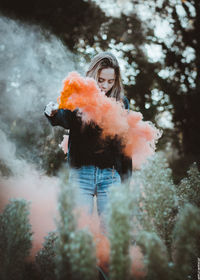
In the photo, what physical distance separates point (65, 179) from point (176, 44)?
331 inches

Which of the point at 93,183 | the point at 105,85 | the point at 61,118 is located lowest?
the point at 93,183

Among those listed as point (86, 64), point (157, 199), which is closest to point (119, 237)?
point (157, 199)

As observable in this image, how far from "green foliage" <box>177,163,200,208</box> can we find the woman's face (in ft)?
4.43

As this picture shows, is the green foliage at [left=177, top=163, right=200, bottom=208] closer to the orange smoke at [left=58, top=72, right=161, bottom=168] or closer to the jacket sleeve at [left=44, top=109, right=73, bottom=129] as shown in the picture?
the orange smoke at [left=58, top=72, right=161, bottom=168]

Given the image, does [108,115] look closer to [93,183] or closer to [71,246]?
[93,183]

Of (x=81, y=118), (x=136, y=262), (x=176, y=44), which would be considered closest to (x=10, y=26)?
(x=81, y=118)

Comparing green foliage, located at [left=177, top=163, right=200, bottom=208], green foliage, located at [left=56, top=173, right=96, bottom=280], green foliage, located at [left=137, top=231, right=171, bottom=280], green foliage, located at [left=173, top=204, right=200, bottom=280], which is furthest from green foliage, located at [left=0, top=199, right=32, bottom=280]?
green foliage, located at [left=177, top=163, right=200, bottom=208]

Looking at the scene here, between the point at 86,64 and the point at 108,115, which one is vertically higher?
the point at 86,64

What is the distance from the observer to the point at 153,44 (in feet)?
27.6

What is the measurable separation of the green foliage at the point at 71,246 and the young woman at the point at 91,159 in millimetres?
711

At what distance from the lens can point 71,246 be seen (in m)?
1.62

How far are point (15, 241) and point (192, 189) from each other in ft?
6.41

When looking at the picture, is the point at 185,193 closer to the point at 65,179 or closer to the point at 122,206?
the point at 122,206

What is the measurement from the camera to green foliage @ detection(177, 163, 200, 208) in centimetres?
275
